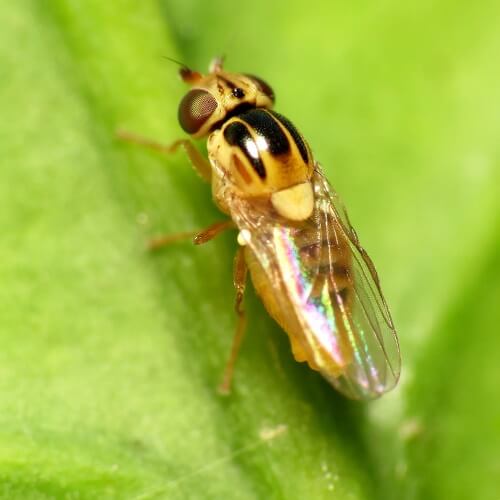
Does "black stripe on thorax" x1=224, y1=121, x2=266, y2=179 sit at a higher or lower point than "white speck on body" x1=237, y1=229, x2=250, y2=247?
higher

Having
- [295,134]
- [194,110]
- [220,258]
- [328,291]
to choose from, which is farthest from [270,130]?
[328,291]

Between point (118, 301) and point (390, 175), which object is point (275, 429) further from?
point (390, 175)

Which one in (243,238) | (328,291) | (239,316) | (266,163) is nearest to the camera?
(239,316)

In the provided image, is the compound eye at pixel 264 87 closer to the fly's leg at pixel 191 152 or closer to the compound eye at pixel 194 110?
the compound eye at pixel 194 110

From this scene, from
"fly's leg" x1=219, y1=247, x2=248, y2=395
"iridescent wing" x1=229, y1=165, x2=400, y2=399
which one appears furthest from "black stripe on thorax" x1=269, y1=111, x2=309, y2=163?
"fly's leg" x1=219, y1=247, x2=248, y2=395

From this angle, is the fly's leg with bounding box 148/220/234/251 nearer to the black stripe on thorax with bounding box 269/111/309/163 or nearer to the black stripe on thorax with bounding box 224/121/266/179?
the black stripe on thorax with bounding box 224/121/266/179

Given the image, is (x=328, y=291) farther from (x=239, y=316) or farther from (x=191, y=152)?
(x=191, y=152)

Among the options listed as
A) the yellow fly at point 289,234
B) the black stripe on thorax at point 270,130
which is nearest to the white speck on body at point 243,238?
the yellow fly at point 289,234
